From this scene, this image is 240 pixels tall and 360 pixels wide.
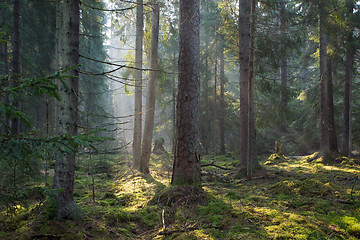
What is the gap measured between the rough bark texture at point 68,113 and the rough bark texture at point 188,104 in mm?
2517

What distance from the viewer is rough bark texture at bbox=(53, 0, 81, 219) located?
12.7 ft

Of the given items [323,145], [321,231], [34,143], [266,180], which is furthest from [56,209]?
[323,145]

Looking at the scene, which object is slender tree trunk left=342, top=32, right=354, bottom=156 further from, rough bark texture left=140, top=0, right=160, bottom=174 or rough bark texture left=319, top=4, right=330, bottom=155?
rough bark texture left=140, top=0, right=160, bottom=174

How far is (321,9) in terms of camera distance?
34.9 ft

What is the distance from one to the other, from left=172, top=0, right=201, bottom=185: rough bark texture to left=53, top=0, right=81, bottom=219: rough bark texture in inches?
99.1

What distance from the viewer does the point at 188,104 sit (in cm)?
575

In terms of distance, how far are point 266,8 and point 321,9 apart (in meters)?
3.34

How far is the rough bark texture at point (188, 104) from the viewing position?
18.7ft

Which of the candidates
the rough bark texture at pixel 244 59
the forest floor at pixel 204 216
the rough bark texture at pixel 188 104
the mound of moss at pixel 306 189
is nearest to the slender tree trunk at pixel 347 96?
the rough bark texture at pixel 244 59

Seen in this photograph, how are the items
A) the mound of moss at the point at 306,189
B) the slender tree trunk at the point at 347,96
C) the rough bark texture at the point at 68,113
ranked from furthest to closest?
the slender tree trunk at the point at 347,96 → the mound of moss at the point at 306,189 → the rough bark texture at the point at 68,113

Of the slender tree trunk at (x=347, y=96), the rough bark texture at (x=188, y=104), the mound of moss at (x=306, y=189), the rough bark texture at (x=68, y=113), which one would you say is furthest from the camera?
the slender tree trunk at (x=347, y=96)

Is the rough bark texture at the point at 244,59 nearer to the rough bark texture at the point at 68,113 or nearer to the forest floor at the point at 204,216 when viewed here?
the forest floor at the point at 204,216

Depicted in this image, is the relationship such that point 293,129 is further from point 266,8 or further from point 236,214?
point 236,214

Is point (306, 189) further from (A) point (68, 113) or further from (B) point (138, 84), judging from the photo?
(B) point (138, 84)
